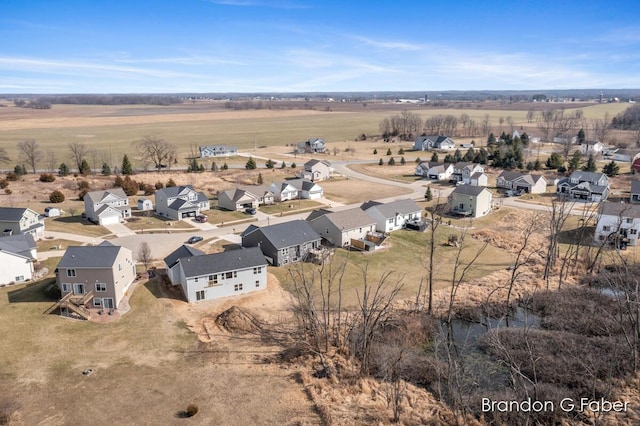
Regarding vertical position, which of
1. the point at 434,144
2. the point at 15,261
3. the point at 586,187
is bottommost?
the point at 15,261

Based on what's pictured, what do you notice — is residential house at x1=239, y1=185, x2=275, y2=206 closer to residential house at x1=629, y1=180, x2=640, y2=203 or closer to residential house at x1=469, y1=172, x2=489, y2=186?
residential house at x1=469, y1=172, x2=489, y2=186

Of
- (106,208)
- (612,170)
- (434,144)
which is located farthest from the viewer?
(434,144)

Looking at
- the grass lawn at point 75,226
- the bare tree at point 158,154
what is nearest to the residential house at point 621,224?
the grass lawn at point 75,226

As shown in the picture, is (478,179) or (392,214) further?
(478,179)

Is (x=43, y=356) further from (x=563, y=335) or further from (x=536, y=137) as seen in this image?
(x=536, y=137)

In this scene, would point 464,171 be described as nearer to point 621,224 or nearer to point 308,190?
point 308,190

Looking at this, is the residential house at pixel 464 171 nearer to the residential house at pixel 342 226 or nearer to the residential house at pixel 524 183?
the residential house at pixel 524 183

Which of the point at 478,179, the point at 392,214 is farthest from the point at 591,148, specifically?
the point at 392,214
